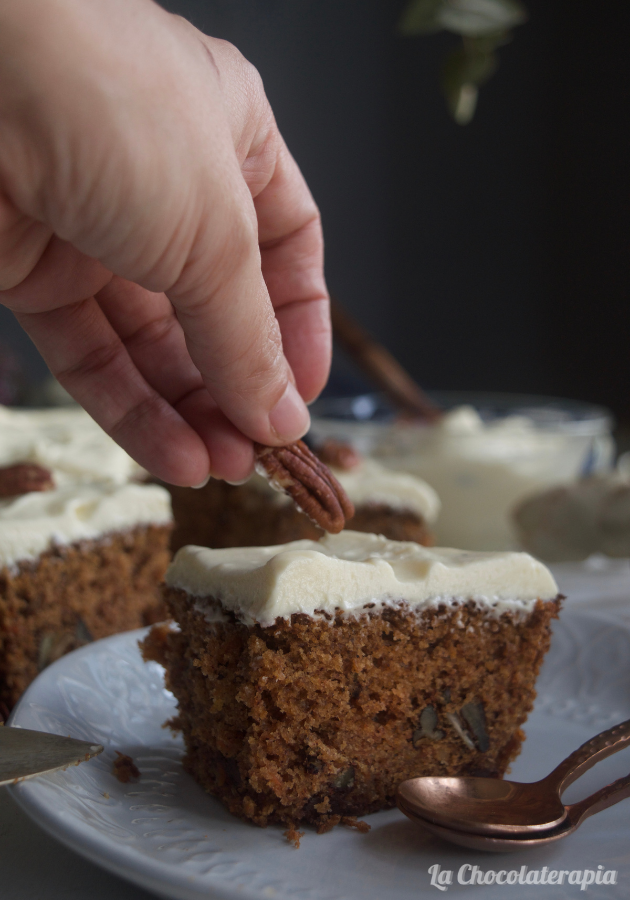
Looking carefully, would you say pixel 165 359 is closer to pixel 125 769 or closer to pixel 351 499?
pixel 125 769

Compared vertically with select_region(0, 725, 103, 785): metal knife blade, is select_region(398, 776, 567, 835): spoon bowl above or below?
below

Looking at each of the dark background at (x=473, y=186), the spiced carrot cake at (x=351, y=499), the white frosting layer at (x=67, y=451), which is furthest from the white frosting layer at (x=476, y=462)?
the dark background at (x=473, y=186)

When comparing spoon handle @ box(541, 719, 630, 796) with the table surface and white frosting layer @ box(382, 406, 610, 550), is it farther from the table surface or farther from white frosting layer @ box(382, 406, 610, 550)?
white frosting layer @ box(382, 406, 610, 550)

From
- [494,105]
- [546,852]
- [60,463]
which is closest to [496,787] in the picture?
[546,852]

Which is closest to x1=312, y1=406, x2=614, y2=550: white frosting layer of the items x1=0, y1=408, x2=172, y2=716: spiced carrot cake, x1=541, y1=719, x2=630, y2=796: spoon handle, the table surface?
x1=0, y1=408, x2=172, y2=716: spiced carrot cake

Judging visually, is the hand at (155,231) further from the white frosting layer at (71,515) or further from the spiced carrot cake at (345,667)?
the white frosting layer at (71,515)

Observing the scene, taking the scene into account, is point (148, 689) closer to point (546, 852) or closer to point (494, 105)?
point (546, 852)

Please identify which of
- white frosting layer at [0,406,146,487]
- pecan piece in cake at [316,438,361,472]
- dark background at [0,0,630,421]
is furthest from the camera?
dark background at [0,0,630,421]
